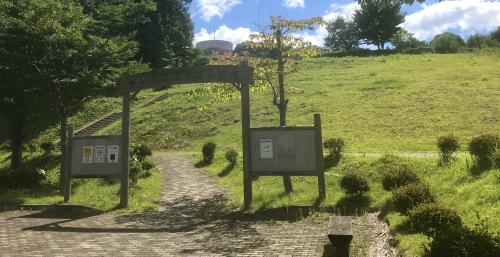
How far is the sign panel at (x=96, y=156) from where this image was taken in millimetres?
14594

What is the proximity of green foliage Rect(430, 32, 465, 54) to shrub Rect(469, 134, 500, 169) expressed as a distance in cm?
5575

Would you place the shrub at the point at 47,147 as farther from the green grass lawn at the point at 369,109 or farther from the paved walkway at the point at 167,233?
the paved walkway at the point at 167,233

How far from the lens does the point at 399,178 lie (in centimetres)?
1188

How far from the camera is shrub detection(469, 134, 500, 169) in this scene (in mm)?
12484

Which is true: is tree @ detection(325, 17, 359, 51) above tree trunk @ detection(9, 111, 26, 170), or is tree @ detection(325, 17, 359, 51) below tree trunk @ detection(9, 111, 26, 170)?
above

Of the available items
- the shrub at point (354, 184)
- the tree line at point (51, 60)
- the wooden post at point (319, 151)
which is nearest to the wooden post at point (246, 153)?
the wooden post at point (319, 151)

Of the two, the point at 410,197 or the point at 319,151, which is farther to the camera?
the point at 319,151

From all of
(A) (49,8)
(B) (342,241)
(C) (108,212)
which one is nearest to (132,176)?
(C) (108,212)

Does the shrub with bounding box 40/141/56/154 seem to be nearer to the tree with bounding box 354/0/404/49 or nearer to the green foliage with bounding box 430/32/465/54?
the green foliage with bounding box 430/32/465/54

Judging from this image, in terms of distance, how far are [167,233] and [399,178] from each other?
5.95 m

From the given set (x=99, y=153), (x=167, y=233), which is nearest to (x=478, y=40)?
(x=99, y=153)

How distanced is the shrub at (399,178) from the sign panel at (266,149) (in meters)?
3.21

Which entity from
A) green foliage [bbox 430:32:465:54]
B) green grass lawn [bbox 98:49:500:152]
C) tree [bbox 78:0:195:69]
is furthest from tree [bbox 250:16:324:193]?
green foliage [bbox 430:32:465:54]

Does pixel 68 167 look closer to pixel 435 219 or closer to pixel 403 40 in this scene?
pixel 435 219
